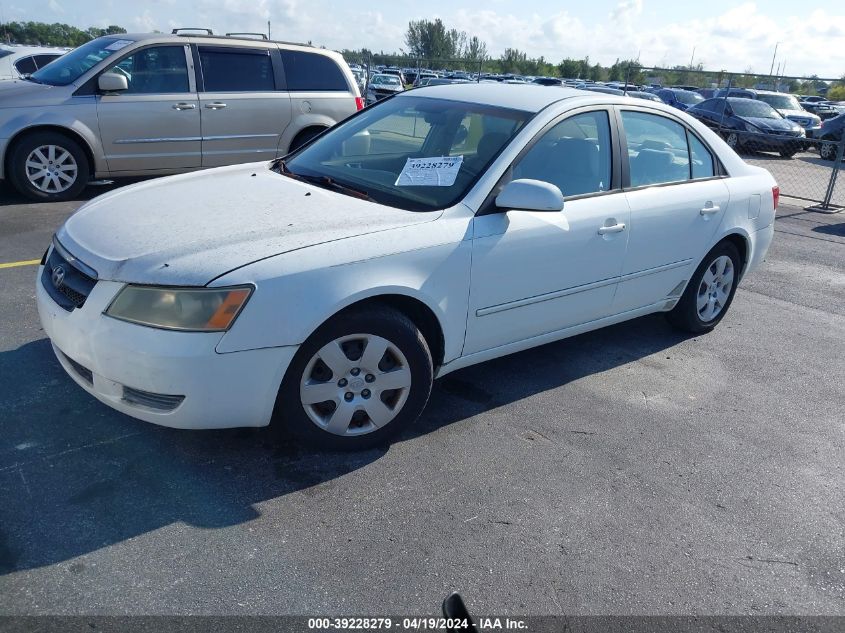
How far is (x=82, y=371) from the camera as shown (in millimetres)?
3160

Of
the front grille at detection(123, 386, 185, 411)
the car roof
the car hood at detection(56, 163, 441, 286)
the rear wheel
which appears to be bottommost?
the rear wheel

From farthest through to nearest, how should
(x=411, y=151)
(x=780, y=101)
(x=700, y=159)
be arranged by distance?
(x=780, y=101) → (x=700, y=159) → (x=411, y=151)

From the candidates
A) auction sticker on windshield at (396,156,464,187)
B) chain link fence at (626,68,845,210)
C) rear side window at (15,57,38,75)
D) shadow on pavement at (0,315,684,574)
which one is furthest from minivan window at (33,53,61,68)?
auction sticker on windshield at (396,156,464,187)

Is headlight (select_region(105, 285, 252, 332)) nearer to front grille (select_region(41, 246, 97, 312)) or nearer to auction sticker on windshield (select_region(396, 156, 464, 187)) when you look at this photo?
front grille (select_region(41, 246, 97, 312))

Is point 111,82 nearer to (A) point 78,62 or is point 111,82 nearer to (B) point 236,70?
(A) point 78,62

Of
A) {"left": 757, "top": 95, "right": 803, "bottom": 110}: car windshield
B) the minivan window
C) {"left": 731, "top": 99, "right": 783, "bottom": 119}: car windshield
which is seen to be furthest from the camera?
{"left": 757, "top": 95, "right": 803, "bottom": 110}: car windshield

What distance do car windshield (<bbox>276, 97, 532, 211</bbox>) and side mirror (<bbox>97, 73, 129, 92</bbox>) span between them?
416cm

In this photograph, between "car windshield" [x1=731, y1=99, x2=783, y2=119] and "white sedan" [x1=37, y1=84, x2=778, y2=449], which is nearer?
"white sedan" [x1=37, y1=84, x2=778, y2=449]

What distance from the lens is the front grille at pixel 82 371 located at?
3109 millimetres

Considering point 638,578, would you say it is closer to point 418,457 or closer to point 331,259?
point 418,457

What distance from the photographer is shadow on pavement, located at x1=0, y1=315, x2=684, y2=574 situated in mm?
2758

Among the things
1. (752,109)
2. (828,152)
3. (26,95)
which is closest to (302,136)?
(26,95)

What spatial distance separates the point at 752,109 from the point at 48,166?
57.5ft

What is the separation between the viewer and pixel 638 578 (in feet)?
9.03
